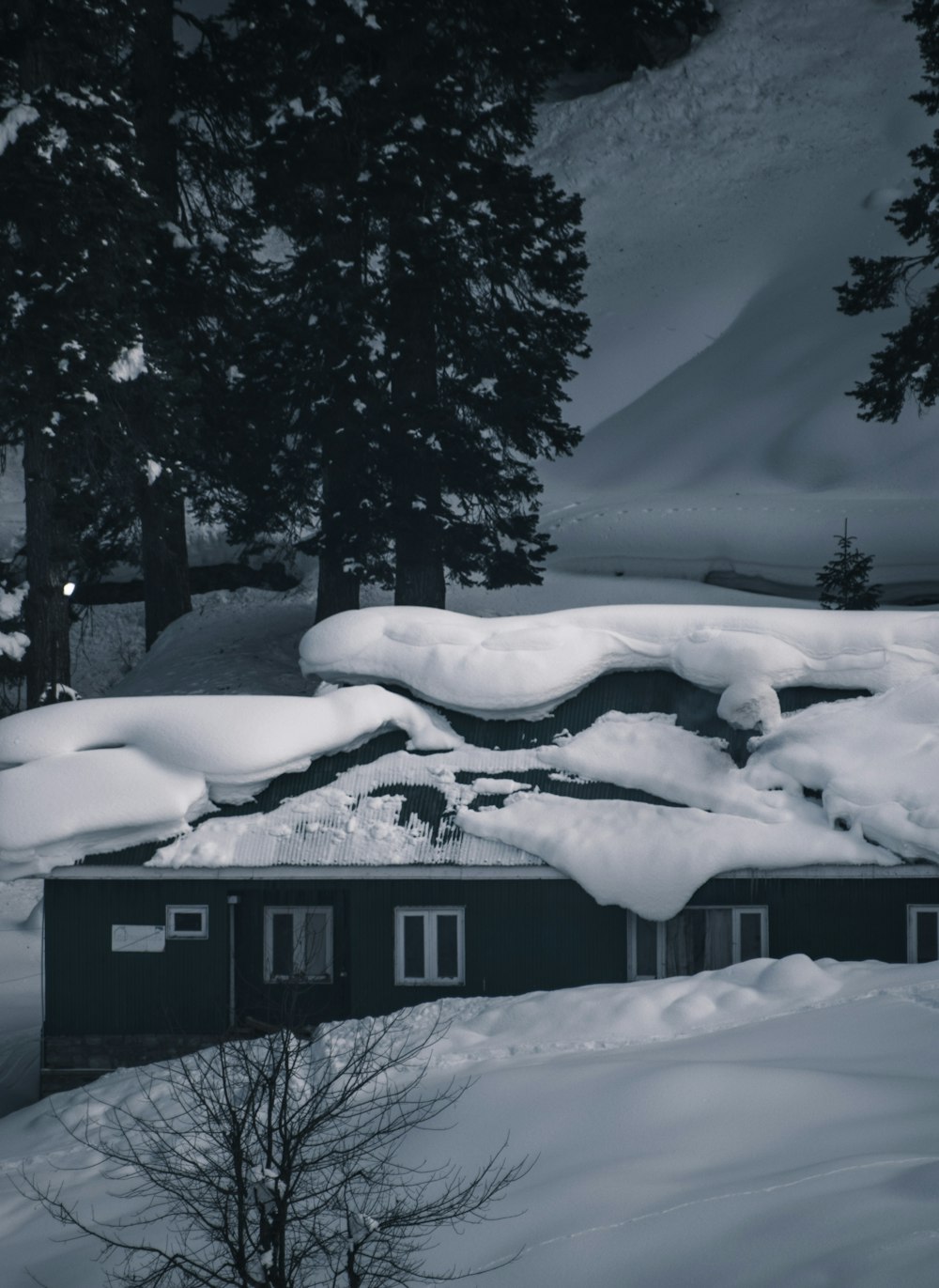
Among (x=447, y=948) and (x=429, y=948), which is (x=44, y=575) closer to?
(x=429, y=948)

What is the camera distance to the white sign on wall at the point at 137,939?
16.0m

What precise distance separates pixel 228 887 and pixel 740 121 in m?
66.7

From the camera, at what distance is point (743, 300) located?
201ft

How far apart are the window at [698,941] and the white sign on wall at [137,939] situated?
5.89 meters

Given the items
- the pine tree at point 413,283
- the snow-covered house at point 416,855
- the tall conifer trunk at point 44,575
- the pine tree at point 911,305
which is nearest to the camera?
the snow-covered house at point 416,855

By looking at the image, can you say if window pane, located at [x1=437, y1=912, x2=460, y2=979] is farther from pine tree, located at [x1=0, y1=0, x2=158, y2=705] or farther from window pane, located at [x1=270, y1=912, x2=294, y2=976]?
pine tree, located at [x1=0, y1=0, x2=158, y2=705]

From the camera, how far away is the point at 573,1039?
14297 mm

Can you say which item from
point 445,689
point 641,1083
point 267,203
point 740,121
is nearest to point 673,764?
point 445,689

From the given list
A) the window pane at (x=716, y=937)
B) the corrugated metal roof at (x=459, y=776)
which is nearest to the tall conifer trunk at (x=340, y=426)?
the corrugated metal roof at (x=459, y=776)

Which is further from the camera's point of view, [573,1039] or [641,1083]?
[573,1039]

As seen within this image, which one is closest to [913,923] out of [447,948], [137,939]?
[447,948]

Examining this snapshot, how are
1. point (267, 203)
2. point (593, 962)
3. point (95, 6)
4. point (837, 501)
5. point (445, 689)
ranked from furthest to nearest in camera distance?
point (837, 501) < point (267, 203) < point (95, 6) < point (445, 689) < point (593, 962)

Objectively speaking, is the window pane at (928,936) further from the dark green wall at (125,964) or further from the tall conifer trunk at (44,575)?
the tall conifer trunk at (44,575)

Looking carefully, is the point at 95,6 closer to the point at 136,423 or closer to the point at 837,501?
the point at 136,423
